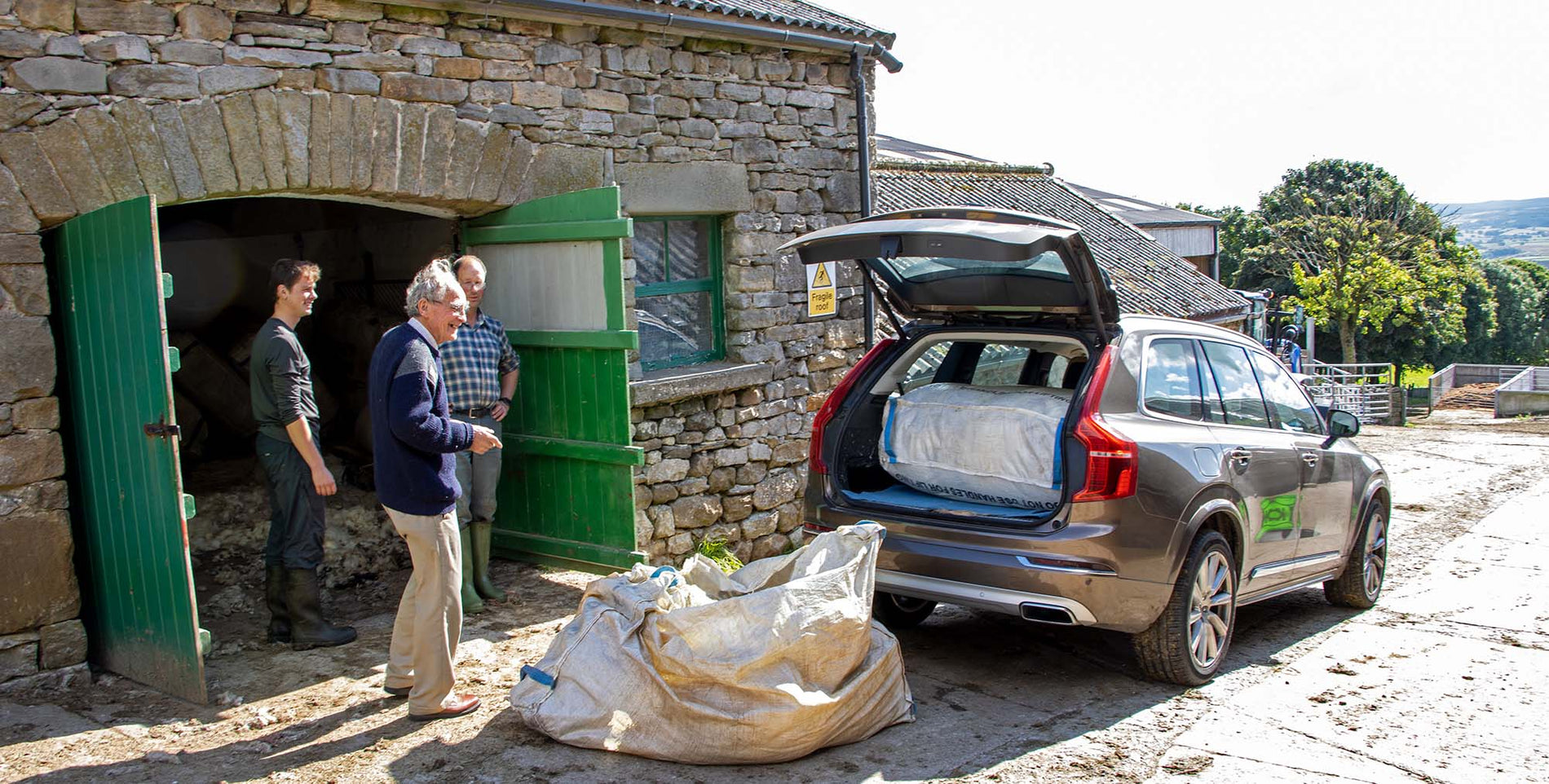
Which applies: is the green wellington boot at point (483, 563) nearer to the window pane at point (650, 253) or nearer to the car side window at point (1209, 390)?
the window pane at point (650, 253)

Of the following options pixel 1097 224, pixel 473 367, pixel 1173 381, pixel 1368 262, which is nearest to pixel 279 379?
pixel 473 367

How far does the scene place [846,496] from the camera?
550cm

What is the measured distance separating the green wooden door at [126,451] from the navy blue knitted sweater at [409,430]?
0.88 metres

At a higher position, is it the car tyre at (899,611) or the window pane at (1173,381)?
the window pane at (1173,381)

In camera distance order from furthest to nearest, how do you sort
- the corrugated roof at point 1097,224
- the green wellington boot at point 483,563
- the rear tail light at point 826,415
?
1. the corrugated roof at point 1097,224
2. the green wellington boot at point 483,563
3. the rear tail light at point 826,415

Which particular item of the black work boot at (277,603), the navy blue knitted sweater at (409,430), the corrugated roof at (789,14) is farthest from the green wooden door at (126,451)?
the corrugated roof at (789,14)

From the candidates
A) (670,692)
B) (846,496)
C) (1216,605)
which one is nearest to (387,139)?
(846,496)

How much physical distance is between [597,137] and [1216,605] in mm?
4261

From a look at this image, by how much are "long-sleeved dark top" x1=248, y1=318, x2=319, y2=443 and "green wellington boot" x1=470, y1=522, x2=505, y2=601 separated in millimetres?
1167

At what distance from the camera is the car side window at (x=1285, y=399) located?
6.09 metres

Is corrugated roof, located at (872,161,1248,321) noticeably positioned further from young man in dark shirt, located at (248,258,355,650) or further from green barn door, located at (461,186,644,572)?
young man in dark shirt, located at (248,258,355,650)

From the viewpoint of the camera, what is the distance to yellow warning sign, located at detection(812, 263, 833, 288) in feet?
28.5

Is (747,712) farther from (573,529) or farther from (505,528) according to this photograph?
(505,528)

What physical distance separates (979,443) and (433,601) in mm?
2343
